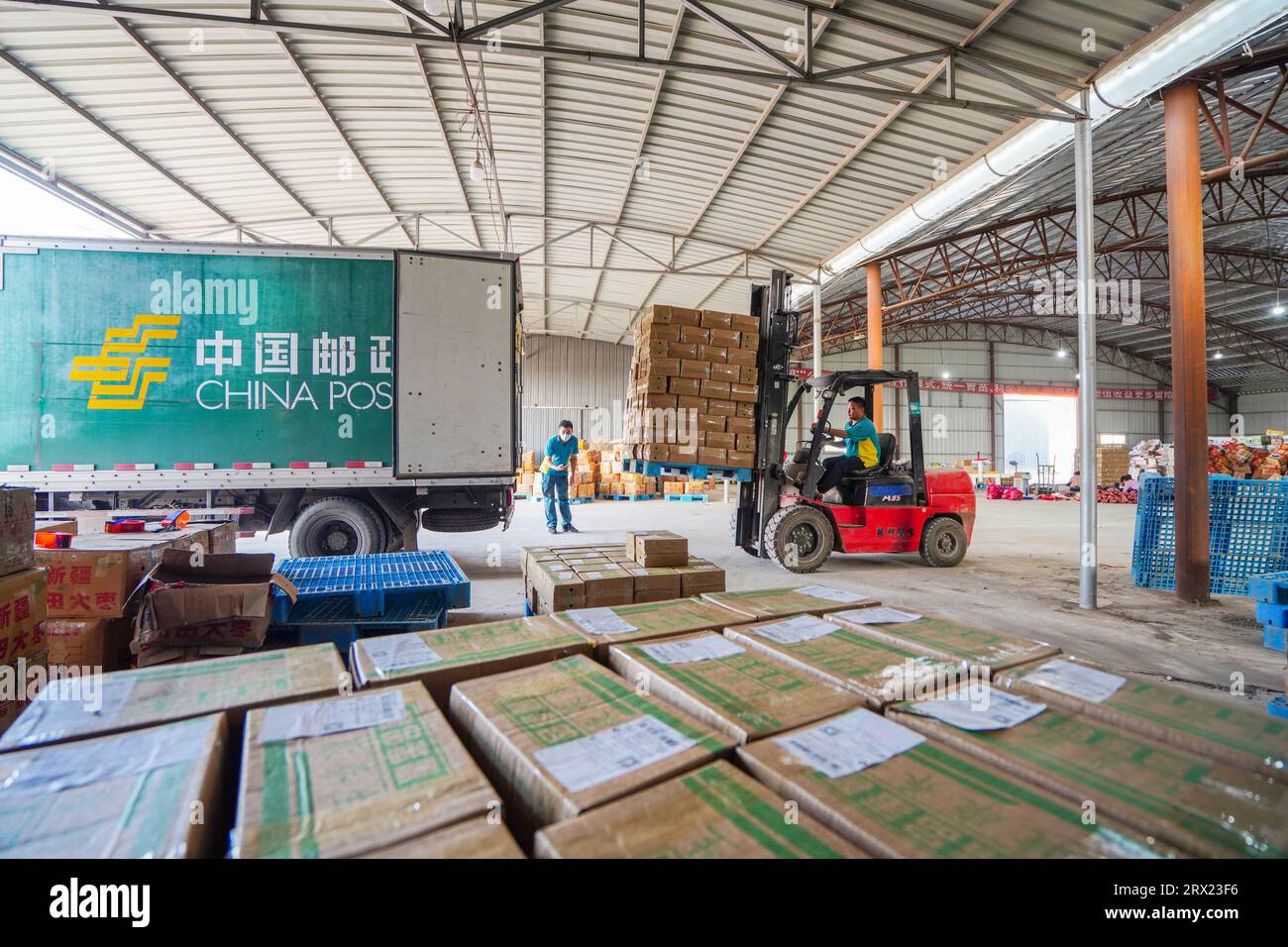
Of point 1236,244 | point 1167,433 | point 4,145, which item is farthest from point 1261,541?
point 1167,433

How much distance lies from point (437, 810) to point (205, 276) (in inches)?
282

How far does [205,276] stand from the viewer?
19.8ft

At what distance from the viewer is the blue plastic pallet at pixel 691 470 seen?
7074 millimetres

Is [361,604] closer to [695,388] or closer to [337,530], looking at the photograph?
[337,530]

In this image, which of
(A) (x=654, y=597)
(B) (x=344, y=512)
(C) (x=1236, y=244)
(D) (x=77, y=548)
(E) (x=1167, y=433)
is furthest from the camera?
(E) (x=1167, y=433)

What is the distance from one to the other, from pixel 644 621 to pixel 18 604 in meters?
2.58

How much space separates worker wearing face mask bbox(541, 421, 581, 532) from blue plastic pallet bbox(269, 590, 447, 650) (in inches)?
244

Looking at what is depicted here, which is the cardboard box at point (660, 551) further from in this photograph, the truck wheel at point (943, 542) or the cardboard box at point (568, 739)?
the truck wheel at point (943, 542)

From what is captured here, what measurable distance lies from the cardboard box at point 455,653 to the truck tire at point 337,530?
5281 mm

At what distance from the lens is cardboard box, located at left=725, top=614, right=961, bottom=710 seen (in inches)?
58.1

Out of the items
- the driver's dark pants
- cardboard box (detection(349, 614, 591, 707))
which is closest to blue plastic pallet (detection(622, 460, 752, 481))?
the driver's dark pants

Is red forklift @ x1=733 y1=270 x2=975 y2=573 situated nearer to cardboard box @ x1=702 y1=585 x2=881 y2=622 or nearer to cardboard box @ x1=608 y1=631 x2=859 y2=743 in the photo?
cardboard box @ x1=702 y1=585 x2=881 y2=622

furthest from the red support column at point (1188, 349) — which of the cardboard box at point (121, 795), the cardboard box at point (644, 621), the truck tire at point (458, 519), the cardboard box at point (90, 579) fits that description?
the cardboard box at point (90, 579)
